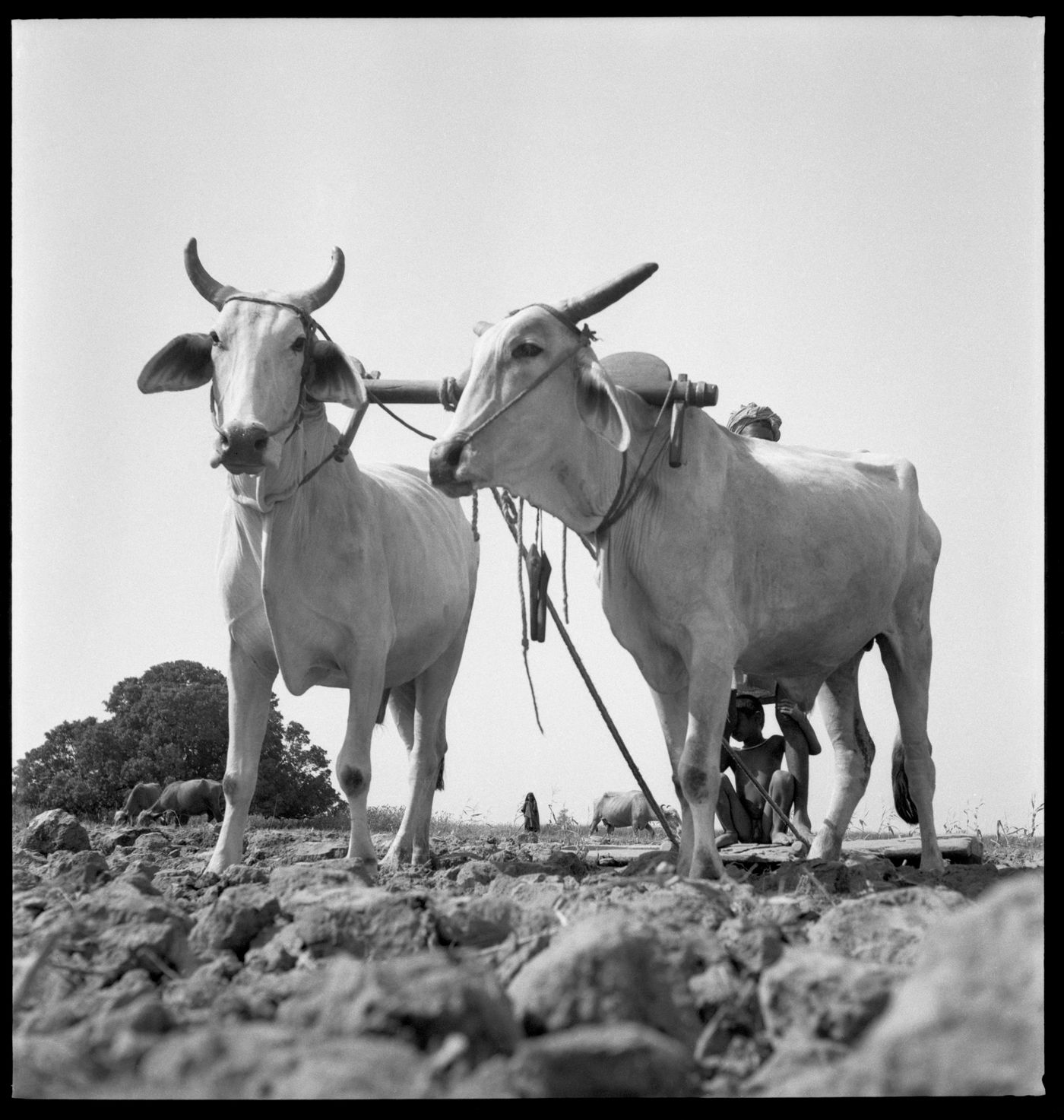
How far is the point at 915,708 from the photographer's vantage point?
22.8 ft

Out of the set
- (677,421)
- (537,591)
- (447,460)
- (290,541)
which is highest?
(677,421)

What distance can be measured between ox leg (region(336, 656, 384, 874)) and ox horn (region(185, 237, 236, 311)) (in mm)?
1800

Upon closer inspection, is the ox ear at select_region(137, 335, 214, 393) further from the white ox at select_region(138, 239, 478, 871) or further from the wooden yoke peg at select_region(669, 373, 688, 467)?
the wooden yoke peg at select_region(669, 373, 688, 467)

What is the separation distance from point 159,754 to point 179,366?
692cm

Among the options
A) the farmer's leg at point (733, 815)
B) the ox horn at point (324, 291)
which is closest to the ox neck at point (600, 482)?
the ox horn at point (324, 291)

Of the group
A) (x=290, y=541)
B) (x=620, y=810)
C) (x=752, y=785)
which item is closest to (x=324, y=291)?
(x=290, y=541)

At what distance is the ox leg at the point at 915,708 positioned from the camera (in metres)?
6.93

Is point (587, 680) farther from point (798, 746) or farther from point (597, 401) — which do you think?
point (798, 746)

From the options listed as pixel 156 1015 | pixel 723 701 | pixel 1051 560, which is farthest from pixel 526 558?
pixel 156 1015

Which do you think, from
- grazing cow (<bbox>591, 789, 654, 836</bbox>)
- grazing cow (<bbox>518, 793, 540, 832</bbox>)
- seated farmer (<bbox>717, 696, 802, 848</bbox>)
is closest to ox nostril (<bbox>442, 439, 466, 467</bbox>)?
seated farmer (<bbox>717, 696, 802, 848</bbox>)

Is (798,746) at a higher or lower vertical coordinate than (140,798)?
higher

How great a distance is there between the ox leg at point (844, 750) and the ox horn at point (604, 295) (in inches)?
91.9

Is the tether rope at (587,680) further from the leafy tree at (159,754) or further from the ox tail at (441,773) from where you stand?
the leafy tree at (159,754)

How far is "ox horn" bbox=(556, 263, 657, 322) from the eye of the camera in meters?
5.73
